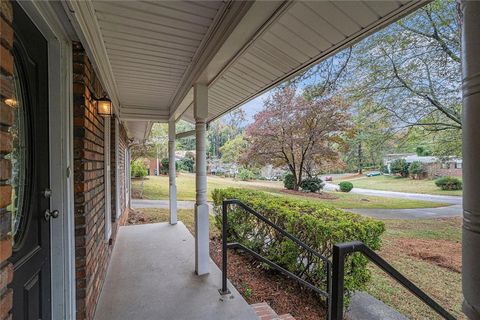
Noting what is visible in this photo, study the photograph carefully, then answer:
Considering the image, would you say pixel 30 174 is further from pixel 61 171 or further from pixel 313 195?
pixel 313 195

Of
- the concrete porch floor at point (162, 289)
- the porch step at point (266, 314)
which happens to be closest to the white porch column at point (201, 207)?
the concrete porch floor at point (162, 289)

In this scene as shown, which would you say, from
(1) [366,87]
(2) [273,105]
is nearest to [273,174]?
(2) [273,105]

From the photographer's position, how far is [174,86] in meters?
3.67

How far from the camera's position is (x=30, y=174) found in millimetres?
1382

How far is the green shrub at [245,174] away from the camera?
72.2 ft

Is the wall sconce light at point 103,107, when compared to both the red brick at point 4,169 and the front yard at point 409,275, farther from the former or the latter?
the front yard at point 409,275

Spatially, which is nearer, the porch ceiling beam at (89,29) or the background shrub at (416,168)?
the porch ceiling beam at (89,29)

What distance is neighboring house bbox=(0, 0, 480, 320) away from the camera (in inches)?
35.2

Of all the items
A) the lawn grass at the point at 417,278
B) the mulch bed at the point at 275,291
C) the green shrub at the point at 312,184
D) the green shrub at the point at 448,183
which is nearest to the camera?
the mulch bed at the point at 275,291

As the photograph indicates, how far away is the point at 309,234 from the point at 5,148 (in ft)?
8.76

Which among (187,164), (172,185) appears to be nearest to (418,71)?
(172,185)

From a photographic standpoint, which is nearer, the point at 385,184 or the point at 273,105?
the point at 273,105

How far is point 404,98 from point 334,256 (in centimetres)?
694

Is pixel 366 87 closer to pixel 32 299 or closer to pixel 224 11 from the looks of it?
pixel 224 11
